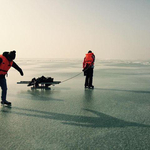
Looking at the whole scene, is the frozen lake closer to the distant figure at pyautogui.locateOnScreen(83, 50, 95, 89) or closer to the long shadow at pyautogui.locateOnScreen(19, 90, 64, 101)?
the long shadow at pyautogui.locateOnScreen(19, 90, 64, 101)

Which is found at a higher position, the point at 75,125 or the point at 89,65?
the point at 89,65

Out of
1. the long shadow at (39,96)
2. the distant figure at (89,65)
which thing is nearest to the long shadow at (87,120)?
the long shadow at (39,96)

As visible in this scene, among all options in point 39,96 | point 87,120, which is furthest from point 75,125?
point 39,96

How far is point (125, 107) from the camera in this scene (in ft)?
16.8

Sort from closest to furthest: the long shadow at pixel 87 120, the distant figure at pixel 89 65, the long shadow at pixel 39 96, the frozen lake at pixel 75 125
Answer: the frozen lake at pixel 75 125
the long shadow at pixel 87 120
the long shadow at pixel 39 96
the distant figure at pixel 89 65

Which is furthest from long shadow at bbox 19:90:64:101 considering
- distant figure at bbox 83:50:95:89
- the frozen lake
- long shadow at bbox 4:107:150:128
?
distant figure at bbox 83:50:95:89

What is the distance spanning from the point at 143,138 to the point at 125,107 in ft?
6.94

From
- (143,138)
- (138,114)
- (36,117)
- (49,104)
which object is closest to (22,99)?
(49,104)

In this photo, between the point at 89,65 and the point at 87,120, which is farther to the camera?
the point at 89,65

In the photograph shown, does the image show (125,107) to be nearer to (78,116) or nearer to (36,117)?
(78,116)

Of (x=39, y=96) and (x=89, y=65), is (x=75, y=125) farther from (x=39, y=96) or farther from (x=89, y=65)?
(x=89, y=65)

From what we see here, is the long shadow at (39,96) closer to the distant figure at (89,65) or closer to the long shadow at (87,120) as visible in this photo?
the long shadow at (87,120)

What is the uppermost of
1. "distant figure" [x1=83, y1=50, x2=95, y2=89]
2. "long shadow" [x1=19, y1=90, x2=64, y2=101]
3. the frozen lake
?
"distant figure" [x1=83, y1=50, x2=95, y2=89]

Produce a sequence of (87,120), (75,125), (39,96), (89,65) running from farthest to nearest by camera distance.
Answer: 1. (89,65)
2. (39,96)
3. (87,120)
4. (75,125)
